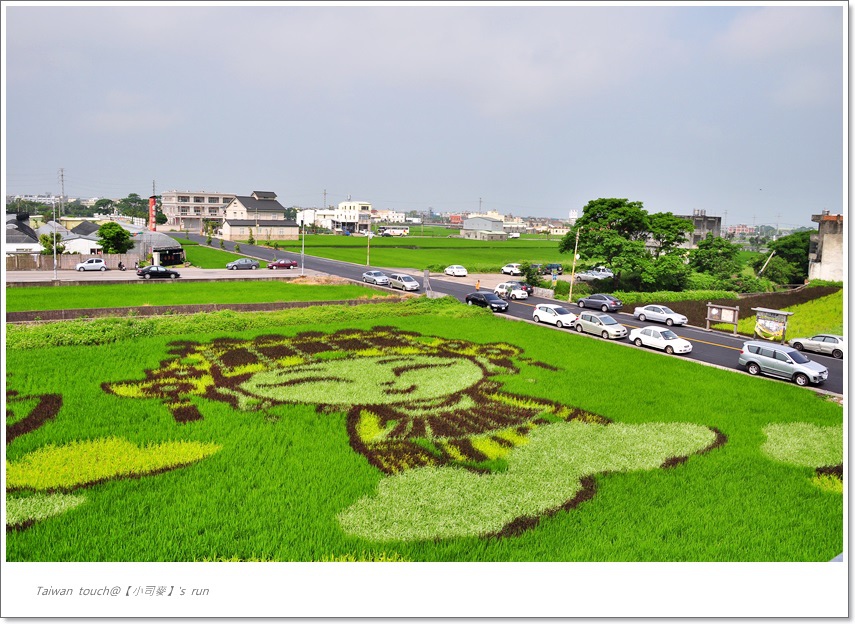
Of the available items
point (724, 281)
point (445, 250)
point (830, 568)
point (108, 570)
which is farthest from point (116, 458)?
point (445, 250)

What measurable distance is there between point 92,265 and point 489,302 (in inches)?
1613

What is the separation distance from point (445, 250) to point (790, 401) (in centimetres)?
8814

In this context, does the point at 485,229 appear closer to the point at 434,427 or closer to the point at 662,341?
the point at 662,341

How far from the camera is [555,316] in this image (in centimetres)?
3891

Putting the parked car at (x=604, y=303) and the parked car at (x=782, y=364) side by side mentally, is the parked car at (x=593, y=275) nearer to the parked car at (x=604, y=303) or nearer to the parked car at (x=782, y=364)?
the parked car at (x=604, y=303)

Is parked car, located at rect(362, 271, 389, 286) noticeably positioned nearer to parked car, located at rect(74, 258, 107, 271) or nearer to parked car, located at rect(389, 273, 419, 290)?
parked car, located at rect(389, 273, 419, 290)

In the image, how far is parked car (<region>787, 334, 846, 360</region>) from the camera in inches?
1235

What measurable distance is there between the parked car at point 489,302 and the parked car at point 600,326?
25.6 feet

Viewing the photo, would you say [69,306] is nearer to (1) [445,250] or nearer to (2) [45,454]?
(2) [45,454]

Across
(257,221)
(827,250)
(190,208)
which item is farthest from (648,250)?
(190,208)

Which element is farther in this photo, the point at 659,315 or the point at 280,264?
the point at 280,264

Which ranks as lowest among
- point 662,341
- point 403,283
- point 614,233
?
point 662,341

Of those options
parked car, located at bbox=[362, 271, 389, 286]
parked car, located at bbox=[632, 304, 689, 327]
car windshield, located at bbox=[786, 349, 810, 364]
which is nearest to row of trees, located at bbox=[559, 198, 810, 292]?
parked car, located at bbox=[632, 304, 689, 327]

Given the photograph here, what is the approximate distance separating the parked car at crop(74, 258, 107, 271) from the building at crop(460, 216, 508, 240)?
4076 inches
